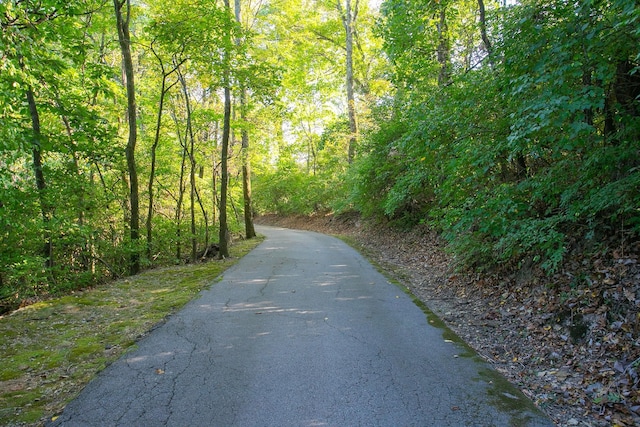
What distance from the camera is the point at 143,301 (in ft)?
22.5

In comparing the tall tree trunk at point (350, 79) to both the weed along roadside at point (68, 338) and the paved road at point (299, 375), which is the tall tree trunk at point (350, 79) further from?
the paved road at point (299, 375)

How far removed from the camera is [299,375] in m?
3.82

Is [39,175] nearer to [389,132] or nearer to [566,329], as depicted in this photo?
[566,329]

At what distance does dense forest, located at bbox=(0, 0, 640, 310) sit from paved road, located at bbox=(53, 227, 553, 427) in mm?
2109

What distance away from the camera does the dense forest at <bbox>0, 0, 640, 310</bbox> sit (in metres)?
4.21

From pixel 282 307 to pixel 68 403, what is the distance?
3.32 m

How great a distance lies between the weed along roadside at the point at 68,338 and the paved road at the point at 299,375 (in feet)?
0.98

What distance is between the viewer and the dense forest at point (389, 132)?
4.21 metres

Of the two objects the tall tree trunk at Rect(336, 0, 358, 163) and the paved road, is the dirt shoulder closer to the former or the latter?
the paved road

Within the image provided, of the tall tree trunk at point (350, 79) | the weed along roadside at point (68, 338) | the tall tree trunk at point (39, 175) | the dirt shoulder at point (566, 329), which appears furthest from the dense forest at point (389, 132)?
the weed along roadside at point (68, 338)

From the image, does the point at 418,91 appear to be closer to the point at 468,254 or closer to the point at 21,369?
the point at 468,254

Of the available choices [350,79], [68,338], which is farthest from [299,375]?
[350,79]

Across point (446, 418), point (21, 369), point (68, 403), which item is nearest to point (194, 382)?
point (68, 403)

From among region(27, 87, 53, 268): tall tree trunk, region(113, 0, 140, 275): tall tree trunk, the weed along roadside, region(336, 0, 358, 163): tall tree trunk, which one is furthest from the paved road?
region(336, 0, 358, 163): tall tree trunk
